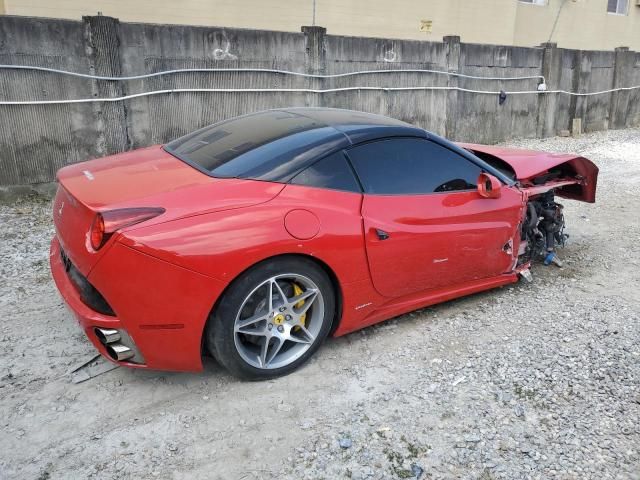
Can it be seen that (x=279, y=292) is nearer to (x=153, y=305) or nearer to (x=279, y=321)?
(x=279, y=321)

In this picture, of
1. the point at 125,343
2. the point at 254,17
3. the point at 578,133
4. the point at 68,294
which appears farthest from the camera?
the point at 578,133

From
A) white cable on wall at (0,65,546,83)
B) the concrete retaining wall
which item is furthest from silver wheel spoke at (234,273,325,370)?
white cable on wall at (0,65,546,83)

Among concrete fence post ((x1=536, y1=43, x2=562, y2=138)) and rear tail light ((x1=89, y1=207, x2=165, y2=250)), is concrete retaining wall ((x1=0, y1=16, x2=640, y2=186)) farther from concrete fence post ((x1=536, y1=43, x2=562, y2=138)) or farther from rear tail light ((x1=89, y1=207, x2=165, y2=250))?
rear tail light ((x1=89, y1=207, x2=165, y2=250))

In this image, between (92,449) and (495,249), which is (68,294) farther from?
(495,249)

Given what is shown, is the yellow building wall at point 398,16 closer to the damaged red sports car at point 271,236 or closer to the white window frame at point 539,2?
the white window frame at point 539,2

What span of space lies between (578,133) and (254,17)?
8408 mm

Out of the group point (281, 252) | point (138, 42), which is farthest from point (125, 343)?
point (138, 42)

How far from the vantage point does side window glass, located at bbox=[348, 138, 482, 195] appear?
3.35 meters

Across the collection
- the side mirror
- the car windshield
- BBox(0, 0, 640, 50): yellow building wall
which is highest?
BBox(0, 0, 640, 50): yellow building wall

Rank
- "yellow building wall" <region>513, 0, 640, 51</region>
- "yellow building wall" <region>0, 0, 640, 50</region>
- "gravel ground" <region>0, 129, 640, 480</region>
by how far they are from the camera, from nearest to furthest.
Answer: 1. "gravel ground" <region>0, 129, 640, 480</region>
2. "yellow building wall" <region>0, 0, 640, 50</region>
3. "yellow building wall" <region>513, 0, 640, 51</region>

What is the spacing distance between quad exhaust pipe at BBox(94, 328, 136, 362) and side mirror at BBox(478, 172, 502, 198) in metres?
2.49

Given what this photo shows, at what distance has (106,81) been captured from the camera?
651 centimetres

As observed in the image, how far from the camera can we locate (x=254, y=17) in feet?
37.4

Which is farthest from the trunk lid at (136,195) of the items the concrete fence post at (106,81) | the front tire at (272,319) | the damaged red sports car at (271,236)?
the concrete fence post at (106,81)
